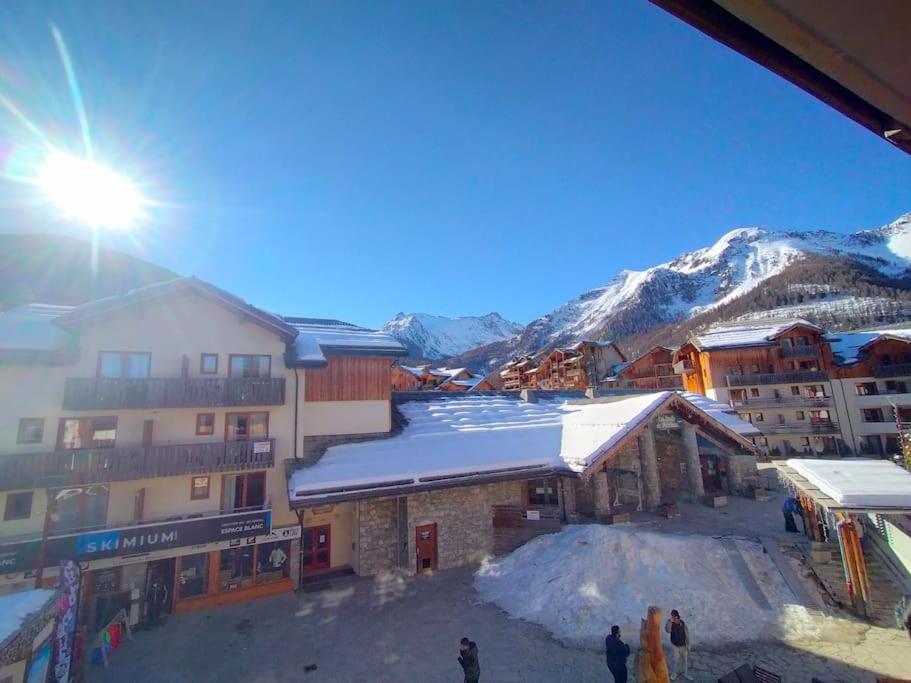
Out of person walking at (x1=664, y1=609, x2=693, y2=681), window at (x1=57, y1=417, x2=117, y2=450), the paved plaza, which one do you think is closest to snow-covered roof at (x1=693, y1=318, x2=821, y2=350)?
the paved plaza

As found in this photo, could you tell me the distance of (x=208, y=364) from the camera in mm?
18062

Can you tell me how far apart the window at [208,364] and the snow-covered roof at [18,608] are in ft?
28.1

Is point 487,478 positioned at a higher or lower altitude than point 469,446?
lower

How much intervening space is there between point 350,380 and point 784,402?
142 feet

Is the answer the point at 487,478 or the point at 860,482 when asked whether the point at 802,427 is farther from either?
the point at 487,478

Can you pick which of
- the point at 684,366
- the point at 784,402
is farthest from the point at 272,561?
the point at 684,366

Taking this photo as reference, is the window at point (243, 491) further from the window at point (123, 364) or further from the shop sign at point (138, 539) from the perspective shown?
the window at point (123, 364)

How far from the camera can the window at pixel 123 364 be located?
16219 mm

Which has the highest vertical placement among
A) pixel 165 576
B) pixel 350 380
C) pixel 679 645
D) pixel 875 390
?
pixel 350 380

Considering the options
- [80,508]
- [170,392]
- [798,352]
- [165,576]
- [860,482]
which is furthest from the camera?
[798,352]

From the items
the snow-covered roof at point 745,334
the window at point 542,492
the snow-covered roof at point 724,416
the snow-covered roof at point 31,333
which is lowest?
the window at point 542,492

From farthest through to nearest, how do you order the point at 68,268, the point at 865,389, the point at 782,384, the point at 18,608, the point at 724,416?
the point at 68,268, the point at 782,384, the point at 865,389, the point at 724,416, the point at 18,608

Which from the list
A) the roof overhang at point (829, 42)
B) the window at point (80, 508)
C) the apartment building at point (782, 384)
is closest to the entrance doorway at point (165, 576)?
the window at point (80, 508)

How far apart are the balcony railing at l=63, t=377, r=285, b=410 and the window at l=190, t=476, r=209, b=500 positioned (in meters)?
2.85
